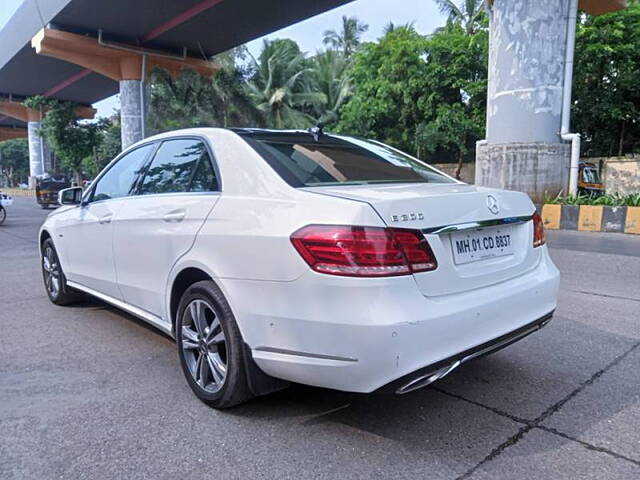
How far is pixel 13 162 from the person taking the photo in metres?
85.6

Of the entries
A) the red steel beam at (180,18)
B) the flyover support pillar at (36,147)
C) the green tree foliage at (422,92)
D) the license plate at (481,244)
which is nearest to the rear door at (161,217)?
the license plate at (481,244)

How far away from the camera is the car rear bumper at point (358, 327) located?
219 centimetres

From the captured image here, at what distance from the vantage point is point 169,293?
3156 millimetres

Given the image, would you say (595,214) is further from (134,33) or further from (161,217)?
(134,33)

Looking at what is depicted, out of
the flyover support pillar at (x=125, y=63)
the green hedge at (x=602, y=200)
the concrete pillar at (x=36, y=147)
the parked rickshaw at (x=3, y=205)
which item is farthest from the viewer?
the concrete pillar at (x=36, y=147)

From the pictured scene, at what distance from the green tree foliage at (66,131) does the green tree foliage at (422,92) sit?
1784 centimetres

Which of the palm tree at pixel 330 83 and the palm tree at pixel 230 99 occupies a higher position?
the palm tree at pixel 330 83

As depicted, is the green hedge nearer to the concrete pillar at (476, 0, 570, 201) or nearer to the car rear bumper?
the concrete pillar at (476, 0, 570, 201)

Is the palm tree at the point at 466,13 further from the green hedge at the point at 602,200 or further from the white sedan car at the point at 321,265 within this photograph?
the white sedan car at the point at 321,265

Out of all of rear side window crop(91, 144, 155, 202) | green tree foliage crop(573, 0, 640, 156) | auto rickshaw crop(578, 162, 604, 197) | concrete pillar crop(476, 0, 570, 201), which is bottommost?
rear side window crop(91, 144, 155, 202)

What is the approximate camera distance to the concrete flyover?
1725 cm

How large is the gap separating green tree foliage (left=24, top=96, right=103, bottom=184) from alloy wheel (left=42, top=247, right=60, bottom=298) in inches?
1183

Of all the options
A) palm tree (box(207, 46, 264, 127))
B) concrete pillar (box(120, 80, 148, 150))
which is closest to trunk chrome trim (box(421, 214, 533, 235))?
concrete pillar (box(120, 80, 148, 150))

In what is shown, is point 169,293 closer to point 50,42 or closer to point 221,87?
point 50,42
